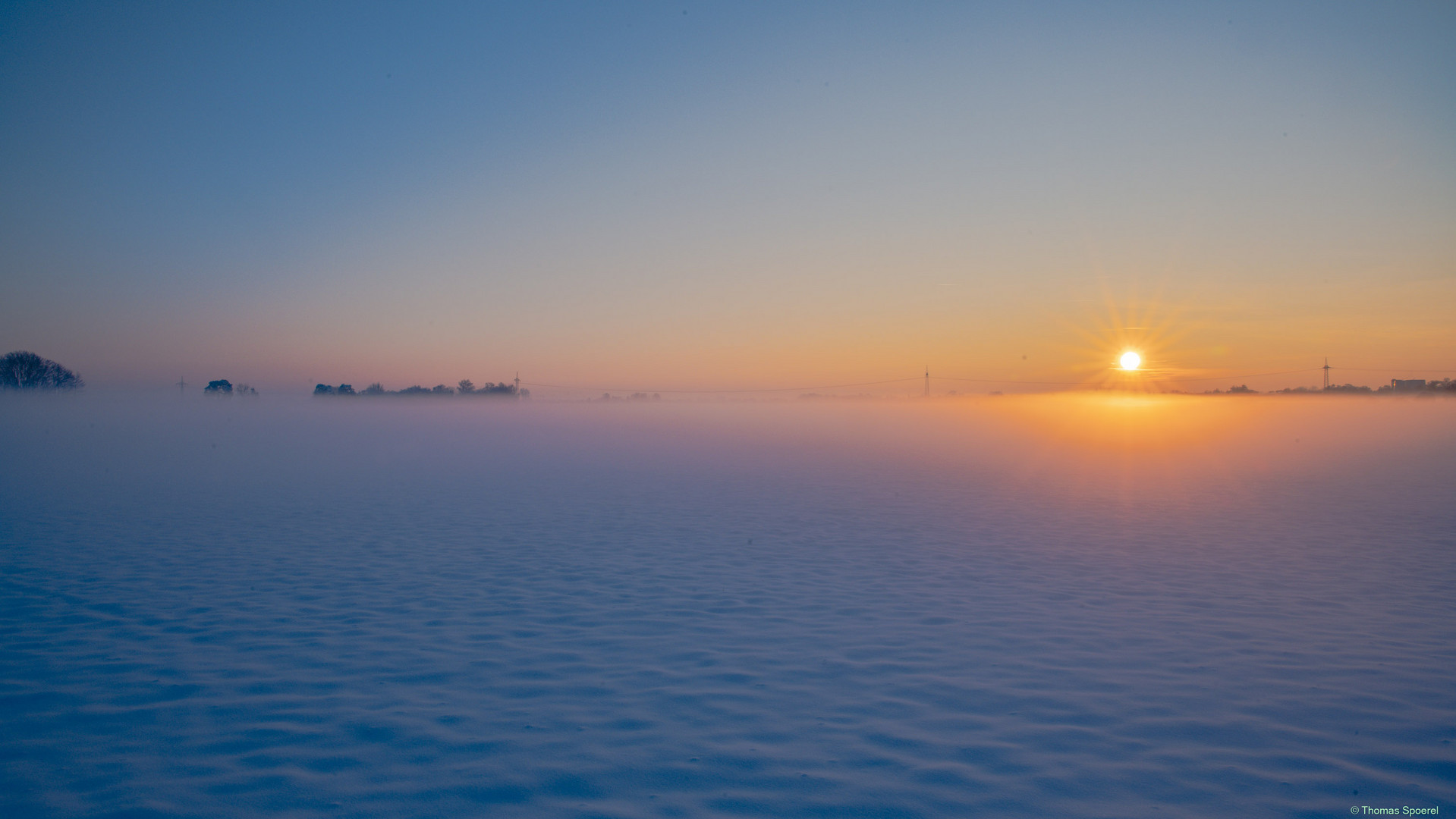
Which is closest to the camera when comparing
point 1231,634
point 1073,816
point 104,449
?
point 1073,816

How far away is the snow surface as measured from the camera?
409cm

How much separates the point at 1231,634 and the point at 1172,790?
3777 mm

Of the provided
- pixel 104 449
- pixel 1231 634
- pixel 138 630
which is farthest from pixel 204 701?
pixel 104 449

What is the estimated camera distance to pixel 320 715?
5.05m

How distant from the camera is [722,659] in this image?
6230 millimetres

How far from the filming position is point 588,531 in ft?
43.6

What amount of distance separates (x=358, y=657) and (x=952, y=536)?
387 inches

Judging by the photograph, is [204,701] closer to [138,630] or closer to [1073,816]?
[138,630]

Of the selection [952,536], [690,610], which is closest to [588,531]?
[690,610]

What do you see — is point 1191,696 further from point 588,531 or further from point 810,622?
point 588,531

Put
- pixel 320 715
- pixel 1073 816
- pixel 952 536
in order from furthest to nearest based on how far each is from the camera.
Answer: pixel 952 536, pixel 320 715, pixel 1073 816

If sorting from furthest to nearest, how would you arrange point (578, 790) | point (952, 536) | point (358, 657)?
point (952, 536) → point (358, 657) → point (578, 790)

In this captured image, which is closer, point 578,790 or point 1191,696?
point 578,790

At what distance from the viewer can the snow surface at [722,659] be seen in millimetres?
4090
